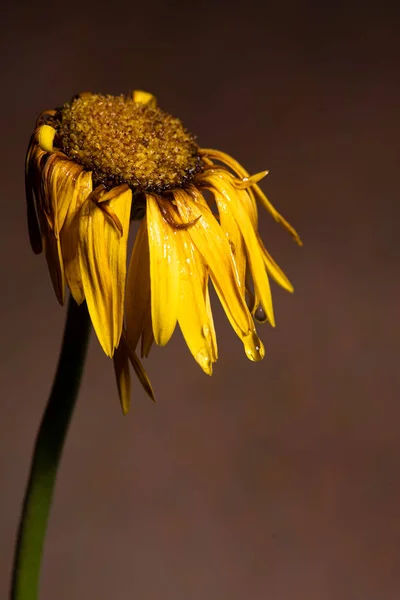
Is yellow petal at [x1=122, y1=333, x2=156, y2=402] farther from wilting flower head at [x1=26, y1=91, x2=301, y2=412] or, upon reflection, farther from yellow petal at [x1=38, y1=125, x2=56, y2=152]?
yellow petal at [x1=38, y1=125, x2=56, y2=152]

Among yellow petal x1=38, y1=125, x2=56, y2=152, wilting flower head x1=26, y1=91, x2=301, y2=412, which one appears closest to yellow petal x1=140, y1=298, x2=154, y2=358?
wilting flower head x1=26, y1=91, x2=301, y2=412

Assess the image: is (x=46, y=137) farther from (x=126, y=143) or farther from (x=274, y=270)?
(x=274, y=270)

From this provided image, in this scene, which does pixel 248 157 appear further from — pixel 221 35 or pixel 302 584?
pixel 302 584

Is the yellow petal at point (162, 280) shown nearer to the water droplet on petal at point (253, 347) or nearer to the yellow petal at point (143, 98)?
the water droplet on petal at point (253, 347)

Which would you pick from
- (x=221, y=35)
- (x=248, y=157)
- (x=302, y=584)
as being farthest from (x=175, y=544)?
(x=221, y=35)

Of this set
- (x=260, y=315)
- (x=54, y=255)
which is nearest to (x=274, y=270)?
(x=260, y=315)

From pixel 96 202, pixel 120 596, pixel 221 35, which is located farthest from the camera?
pixel 221 35
